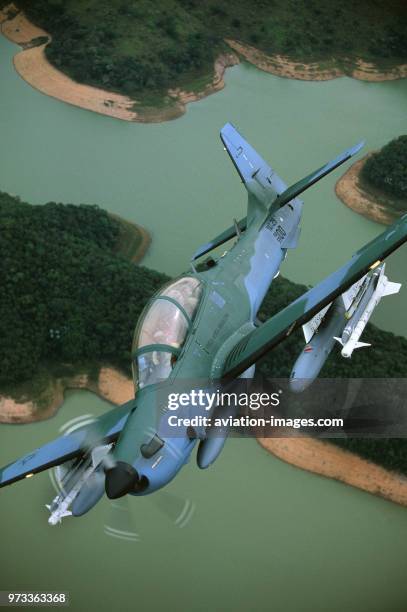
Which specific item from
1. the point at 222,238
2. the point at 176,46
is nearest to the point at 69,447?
the point at 222,238

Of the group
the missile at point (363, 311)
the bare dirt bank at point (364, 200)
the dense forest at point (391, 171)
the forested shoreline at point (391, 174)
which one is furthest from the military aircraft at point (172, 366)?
the dense forest at point (391, 171)

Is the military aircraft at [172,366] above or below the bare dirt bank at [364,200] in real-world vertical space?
above

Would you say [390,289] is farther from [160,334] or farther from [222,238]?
[160,334]

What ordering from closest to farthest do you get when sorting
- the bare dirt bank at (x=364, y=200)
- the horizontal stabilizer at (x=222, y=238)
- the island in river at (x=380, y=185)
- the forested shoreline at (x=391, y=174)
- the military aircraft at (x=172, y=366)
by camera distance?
the military aircraft at (x=172, y=366)
the horizontal stabilizer at (x=222, y=238)
the bare dirt bank at (x=364, y=200)
the island in river at (x=380, y=185)
the forested shoreline at (x=391, y=174)

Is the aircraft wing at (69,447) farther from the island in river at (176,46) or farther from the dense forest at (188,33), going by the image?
the dense forest at (188,33)

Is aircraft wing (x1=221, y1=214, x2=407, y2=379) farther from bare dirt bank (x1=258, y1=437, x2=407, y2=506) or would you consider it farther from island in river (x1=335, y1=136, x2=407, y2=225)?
island in river (x1=335, y1=136, x2=407, y2=225)

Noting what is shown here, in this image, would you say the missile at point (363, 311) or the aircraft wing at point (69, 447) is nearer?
the aircraft wing at point (69, 447)

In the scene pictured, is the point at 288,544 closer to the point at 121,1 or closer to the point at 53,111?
the point at 53,111

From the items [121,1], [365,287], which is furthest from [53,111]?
[365,287]
